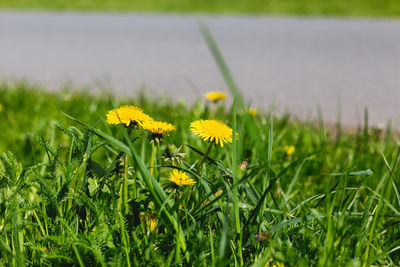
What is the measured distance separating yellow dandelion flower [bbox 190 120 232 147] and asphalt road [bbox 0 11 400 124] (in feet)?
4.92

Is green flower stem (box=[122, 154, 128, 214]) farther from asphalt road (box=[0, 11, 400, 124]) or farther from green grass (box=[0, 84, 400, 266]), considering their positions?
asphalt road (box=[0, 11, 400, 124])

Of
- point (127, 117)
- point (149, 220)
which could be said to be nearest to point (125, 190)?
point (149, 220)

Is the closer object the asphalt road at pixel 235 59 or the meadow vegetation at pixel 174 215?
the meadow vegetation at pixel 174 215

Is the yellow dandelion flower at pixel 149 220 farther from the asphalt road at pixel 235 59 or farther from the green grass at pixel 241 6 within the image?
the green grass at pixel 241 6

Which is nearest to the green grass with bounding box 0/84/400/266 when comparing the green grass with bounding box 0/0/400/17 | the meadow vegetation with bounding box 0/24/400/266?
the meadow vegetation with bounding box 0/24/400/266

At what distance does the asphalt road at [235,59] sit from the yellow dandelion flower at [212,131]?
150 cm

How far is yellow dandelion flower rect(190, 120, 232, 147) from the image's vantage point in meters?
1.01

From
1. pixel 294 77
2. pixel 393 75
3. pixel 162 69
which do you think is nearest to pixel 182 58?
pixel 162 69

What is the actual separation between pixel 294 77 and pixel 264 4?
629 centimetres

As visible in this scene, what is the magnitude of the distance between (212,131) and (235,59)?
14.4 feet

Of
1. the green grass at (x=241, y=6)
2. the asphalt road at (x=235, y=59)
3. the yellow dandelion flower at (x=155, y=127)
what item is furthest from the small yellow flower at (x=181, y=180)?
the green grass at (x=241, y=6)

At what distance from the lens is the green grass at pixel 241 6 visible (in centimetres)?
930

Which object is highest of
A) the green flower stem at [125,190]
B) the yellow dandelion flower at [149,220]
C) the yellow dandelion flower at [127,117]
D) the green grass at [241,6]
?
the yellow dandelion flower at [127,117]

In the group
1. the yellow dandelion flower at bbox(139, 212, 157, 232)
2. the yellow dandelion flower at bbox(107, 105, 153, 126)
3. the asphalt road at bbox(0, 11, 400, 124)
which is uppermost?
the yellow dandelion flower at bbox(107, 105, 153, 126)
